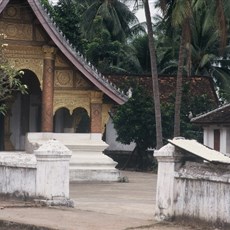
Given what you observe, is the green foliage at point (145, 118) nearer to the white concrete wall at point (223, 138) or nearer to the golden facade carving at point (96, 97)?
the white concrete wall at point (223, 138)

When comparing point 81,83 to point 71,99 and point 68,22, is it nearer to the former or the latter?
point 71,99

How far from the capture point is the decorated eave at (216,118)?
28430 millimetres

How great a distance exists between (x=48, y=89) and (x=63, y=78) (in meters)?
0.86

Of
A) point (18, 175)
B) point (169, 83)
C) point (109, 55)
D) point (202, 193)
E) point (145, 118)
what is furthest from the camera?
point (109, 55)

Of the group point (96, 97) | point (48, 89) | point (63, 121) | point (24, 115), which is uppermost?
point (48, 89)

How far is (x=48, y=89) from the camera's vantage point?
22.6 m

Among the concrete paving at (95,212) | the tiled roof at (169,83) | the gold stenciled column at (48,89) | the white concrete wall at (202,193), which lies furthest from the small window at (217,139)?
the white concrete wall at (202,193)

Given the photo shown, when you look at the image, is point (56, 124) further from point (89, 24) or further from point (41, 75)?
point (89, 24)

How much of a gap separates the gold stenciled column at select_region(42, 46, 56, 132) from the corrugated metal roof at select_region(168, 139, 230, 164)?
10652mm

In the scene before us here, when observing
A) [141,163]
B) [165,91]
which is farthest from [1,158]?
[165,91]

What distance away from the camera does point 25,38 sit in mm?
22750

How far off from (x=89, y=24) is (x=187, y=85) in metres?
16.2

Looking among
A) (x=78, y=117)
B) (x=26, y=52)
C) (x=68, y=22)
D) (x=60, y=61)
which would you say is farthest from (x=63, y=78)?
(x=68, y=22)

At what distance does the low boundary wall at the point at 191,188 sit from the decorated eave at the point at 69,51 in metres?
10.7
